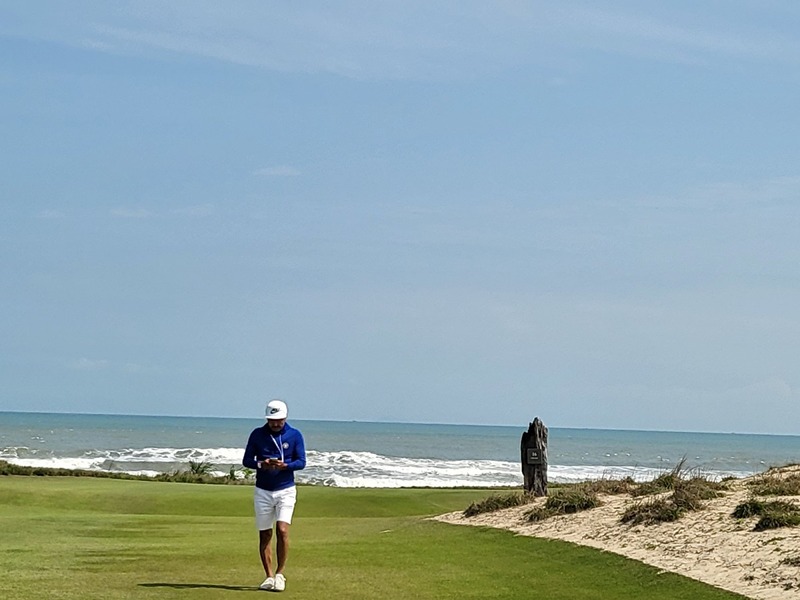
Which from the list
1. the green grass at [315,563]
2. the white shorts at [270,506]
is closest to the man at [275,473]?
the white shorts at [270,506]

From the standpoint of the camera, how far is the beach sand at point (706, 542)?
12805 millimetres

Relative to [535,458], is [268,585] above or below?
below

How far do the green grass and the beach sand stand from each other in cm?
39

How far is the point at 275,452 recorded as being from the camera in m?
13.0

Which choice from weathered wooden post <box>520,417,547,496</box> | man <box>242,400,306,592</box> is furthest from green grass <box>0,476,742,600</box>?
weathered wooden post <box>520,417,547,496</box>

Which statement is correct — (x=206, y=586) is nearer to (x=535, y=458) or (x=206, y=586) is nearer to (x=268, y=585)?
(x=268, y=585)

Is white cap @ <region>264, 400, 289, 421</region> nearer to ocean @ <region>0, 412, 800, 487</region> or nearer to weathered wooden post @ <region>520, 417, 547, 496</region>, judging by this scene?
weathered wooden post @ <region>520, 417, 547, 496</region>

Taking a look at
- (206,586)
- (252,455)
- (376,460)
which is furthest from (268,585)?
(376,460)

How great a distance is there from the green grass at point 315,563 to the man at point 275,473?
460 mm

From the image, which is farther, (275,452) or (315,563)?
(315,563)

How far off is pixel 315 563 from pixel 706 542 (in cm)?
515

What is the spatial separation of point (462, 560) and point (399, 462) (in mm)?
65163

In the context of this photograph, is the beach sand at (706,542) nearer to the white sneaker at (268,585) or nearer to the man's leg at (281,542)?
the man's leg at (281,542)

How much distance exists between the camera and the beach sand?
42.0 feet
